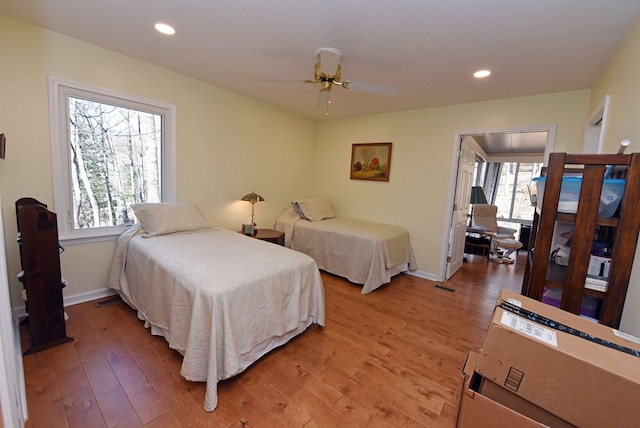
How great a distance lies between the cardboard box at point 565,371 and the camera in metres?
0.70

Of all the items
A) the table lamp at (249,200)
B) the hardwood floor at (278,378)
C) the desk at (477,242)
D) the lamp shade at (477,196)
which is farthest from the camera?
the lamp shade at (477,196)

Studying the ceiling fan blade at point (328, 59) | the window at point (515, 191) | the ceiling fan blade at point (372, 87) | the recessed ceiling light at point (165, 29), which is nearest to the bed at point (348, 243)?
the ceiling fan blade at point (372, 87)

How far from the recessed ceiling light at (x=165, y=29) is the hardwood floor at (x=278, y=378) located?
2.39 metres

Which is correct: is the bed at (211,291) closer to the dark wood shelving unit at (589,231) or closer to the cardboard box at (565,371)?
the cardboard box at (565,371)

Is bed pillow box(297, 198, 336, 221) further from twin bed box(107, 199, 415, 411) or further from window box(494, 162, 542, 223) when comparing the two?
window box(494, 162, 542, 223)

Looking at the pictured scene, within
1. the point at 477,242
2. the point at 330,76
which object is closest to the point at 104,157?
the point at 330,76

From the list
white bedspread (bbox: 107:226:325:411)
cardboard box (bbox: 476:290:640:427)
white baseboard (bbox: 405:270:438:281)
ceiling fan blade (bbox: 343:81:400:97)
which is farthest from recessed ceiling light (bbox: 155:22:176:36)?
white baseboard (bbox: 405:270:438:281)

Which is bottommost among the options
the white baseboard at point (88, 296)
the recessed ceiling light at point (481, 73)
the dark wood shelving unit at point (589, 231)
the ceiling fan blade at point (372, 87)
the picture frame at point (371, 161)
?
the white baseboard at point (88, 296)

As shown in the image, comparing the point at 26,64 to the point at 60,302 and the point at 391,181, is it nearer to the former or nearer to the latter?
the point at 60,302

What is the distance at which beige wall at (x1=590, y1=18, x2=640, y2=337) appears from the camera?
116cm

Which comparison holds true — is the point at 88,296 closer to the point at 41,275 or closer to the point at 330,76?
the point at 41,275

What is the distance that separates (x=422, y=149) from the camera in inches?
145

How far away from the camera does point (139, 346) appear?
78.1 inches

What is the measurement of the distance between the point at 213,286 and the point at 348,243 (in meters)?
2.09
